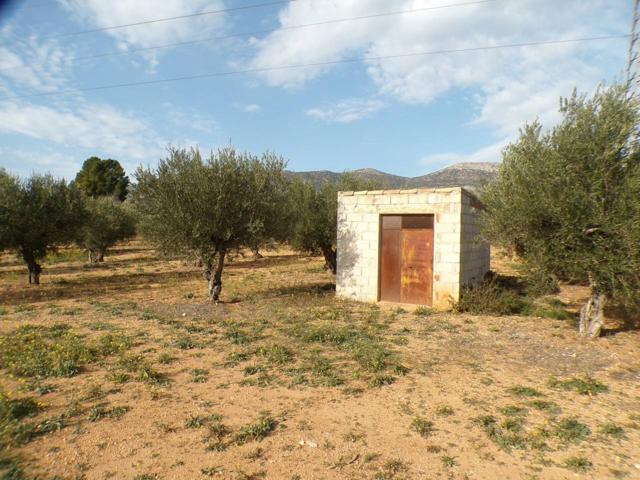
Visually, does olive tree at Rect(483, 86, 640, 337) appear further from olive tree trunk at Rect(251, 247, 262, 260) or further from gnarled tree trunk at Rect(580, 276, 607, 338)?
olive tree trunk at Rect(251, 247, 262, 260)

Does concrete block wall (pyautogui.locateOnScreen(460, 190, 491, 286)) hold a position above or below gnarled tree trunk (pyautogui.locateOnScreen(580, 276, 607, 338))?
above

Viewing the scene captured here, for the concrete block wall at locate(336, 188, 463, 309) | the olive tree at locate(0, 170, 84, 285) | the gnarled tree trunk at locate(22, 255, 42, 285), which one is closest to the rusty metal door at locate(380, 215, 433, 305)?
the concrete block wall at locate(336, 188, 463, 309)

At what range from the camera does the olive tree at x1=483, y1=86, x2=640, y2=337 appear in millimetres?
7227

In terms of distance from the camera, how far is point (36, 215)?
14.8 m

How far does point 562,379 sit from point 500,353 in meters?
1.43

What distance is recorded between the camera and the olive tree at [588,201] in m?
7.23

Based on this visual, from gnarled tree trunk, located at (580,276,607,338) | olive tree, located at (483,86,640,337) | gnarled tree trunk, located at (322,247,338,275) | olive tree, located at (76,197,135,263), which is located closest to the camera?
olive tree, located at (483,86,640,337)

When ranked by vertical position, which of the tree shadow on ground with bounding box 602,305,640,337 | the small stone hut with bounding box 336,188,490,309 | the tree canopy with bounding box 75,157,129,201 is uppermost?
the tree canopy with bounding box 75,157,129,201

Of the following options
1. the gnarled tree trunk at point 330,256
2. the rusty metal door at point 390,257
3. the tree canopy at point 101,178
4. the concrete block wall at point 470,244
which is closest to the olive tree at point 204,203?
the rusty metal door at point 390,257

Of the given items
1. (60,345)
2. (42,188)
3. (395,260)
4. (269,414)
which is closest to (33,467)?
(269,414)

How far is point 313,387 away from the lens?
5.75m

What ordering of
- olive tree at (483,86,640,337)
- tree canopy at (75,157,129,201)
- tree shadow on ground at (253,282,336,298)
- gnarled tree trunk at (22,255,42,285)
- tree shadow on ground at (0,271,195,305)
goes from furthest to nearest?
1. tree canopy at (75,157,129,201)
2. gnarled tree trunk at (22,255,42,285)
3. tree shadow on ground at (253,282,336,298)
4. tree shadow on ground at (0,271,195,305)
5. olive tree at (483,86,640,337)

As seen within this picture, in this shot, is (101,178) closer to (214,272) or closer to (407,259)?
(214,272)

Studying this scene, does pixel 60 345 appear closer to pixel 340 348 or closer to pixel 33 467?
pixel 33 467
